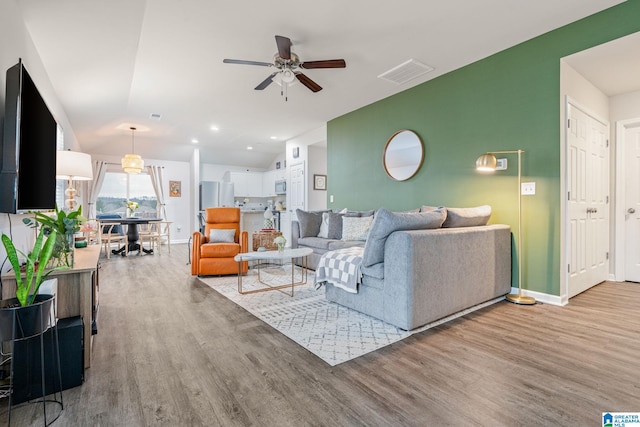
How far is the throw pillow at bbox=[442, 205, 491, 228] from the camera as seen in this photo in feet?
9.72

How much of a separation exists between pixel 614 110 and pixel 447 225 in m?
3.15

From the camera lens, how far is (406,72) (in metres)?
3.93

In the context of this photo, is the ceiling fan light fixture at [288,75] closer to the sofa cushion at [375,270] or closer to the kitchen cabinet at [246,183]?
the sofa cushion at [375,270]

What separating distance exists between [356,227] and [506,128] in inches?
87.9

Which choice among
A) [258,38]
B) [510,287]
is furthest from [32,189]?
[510,287]

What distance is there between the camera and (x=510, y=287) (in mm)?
3377

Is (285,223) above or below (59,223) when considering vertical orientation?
below

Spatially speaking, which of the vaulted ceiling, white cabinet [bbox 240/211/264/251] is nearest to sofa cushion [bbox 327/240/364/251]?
the vaulted ceiling

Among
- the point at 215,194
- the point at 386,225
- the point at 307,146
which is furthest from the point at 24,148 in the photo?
the point at 215,194

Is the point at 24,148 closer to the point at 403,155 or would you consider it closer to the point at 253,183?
the point at 403,155

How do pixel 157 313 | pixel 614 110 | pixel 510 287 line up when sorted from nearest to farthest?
pixel 157 313, pixel 510 287, pixel 614 110

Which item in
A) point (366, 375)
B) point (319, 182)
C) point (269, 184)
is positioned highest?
point (269, 184)

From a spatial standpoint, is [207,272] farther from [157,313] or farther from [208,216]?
[157,313]

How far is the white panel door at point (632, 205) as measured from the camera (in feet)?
12.7
